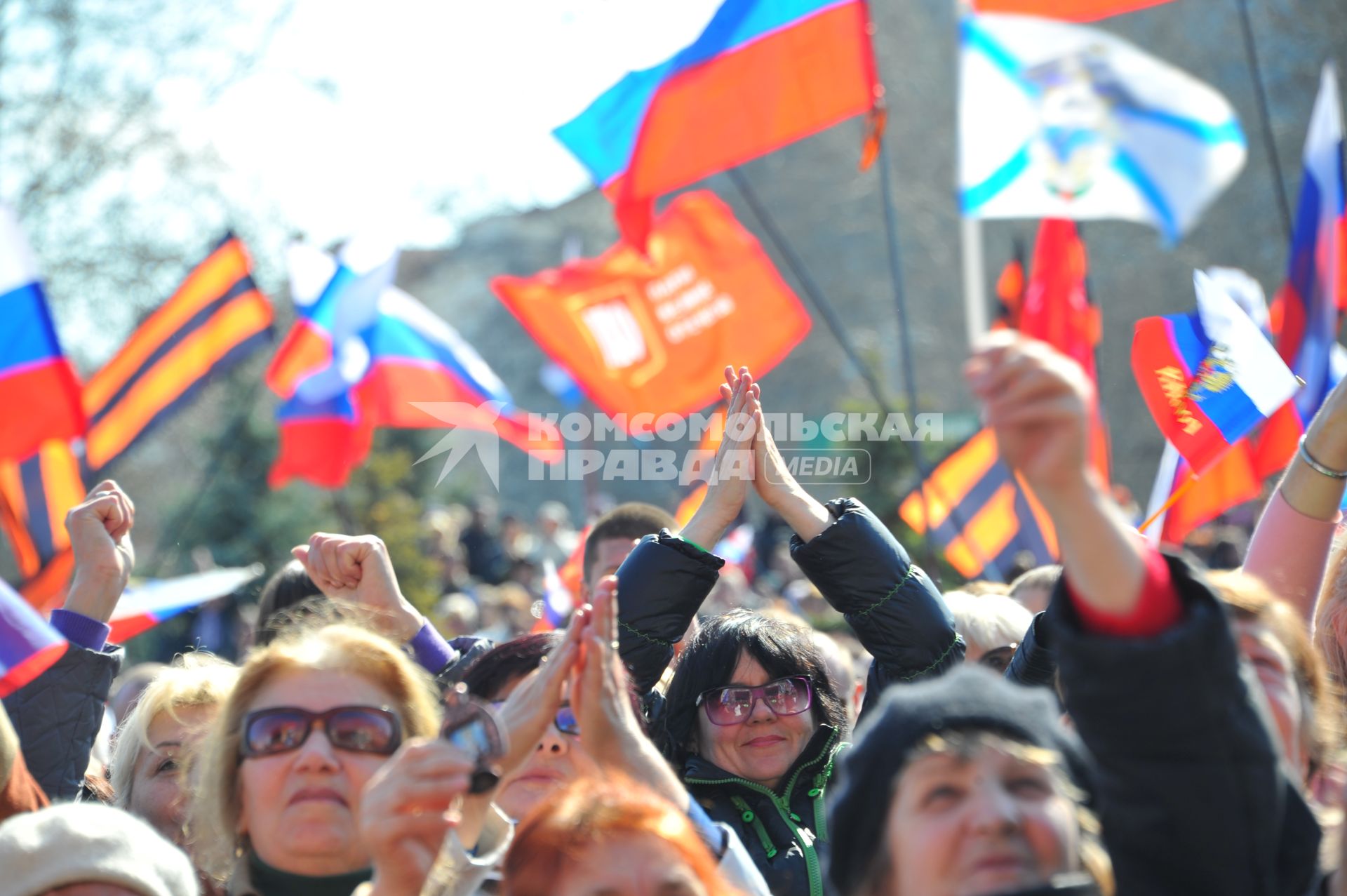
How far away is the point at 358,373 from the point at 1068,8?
17.3 feet

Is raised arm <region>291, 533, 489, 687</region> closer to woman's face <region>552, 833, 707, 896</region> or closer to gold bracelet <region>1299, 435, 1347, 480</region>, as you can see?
woman's face <region>552, 833, 707, 896</region>

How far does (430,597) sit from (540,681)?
10021 mm

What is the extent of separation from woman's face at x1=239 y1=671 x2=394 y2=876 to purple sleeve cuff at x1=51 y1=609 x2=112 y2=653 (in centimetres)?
94

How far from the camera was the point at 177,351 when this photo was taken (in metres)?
8.96

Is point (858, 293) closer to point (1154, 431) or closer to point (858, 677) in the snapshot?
point (1154, 431)

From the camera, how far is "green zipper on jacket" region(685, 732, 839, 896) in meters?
3.01

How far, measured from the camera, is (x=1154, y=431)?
22859mm

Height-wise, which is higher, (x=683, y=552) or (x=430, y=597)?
(x=683, y=552)

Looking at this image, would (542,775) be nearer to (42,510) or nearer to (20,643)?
(20,643)

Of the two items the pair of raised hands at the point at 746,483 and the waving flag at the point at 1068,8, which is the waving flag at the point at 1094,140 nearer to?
the waving flag at the point at 1068,8

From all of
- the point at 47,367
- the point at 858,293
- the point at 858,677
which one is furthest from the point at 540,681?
the point at 858,293

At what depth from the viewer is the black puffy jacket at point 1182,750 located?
178 cm

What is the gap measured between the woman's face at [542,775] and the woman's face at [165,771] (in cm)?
78

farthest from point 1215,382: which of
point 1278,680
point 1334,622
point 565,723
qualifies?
point 565,723
